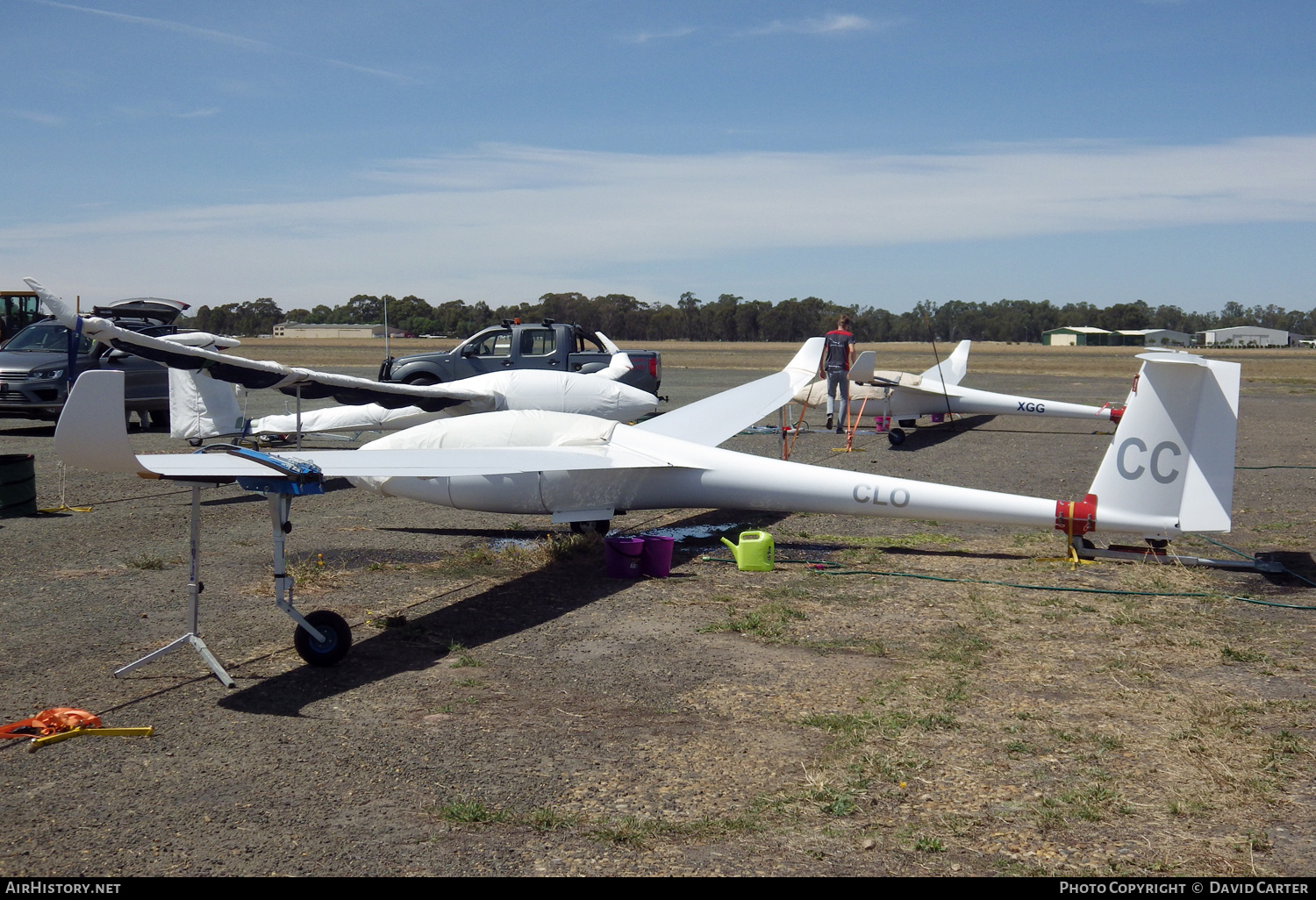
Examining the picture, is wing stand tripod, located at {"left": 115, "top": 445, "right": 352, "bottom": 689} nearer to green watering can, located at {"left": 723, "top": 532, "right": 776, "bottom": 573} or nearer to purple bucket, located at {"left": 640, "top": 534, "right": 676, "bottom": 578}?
purple bucket, located at {"left": 640, "top": 534, "right": 676, "bottom": 578}

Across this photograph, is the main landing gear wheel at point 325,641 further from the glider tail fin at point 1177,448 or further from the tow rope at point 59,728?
the glider tail fin at point 1177,448

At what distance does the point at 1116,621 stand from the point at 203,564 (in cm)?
801

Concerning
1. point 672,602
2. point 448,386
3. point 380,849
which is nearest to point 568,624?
point 672,602

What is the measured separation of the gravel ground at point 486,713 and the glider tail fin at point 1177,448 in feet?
2.42

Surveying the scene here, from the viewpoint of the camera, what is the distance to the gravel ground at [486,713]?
3.94 m

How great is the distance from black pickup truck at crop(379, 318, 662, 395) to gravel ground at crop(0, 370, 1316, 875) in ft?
31.3

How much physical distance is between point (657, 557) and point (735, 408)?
493 centimetres

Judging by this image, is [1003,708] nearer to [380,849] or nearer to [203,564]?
[380,849]

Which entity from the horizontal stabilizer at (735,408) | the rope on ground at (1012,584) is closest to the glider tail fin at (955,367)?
the horizontal stabilizer at (735,408)

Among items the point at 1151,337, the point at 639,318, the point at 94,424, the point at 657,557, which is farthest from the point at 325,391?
the point at 1151,337

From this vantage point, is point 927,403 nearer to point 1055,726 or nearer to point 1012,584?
point 1012,584

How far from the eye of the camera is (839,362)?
19.1 metres

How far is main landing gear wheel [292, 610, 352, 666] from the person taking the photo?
6.19m

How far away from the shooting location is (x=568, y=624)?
7.35 metres
